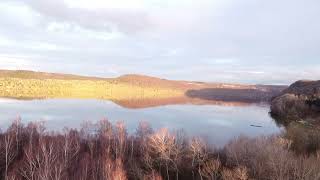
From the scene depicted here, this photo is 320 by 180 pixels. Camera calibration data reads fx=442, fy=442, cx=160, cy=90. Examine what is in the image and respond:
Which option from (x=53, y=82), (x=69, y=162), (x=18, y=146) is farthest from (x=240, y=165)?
(x=53, y=82)

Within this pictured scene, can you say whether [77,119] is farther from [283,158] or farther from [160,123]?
[283,158]

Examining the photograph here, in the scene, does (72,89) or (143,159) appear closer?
(143,159)

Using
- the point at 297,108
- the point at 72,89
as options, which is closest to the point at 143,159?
the point at 297,108

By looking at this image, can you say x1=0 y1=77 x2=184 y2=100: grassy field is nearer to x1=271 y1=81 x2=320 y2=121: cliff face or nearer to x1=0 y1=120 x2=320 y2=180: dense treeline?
x1=271 y1=81 x2=320 y2=121: cliff face

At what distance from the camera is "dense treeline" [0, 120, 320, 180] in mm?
26609

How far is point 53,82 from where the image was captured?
569 ft

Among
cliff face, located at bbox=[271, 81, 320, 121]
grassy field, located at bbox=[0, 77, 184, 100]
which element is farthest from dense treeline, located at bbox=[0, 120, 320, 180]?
grassy field, located at bbox=[0, 77, 184, 100]

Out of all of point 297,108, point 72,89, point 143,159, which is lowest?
point 143,159

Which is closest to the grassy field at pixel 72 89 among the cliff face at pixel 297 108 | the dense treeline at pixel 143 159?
the cliff face at pixel 297 108

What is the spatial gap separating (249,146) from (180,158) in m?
5.32

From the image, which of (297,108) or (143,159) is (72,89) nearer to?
(297,108)

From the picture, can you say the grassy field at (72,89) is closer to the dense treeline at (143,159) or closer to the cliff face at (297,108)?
the cliff face at (297,108)

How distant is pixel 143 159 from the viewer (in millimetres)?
34312

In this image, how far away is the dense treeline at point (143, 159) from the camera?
2661 cm
